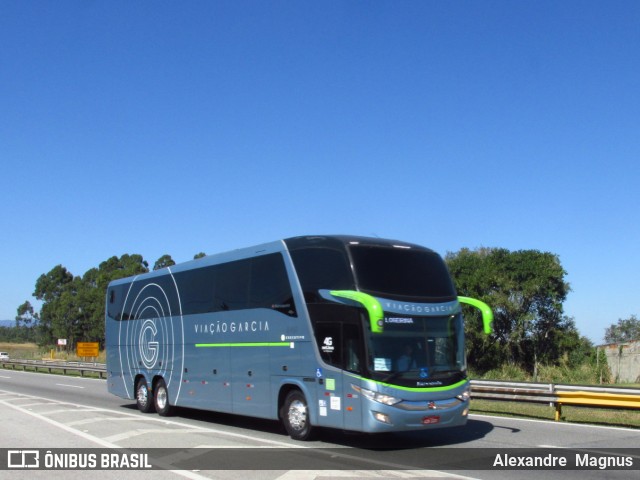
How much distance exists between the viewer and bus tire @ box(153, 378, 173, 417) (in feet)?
59.2

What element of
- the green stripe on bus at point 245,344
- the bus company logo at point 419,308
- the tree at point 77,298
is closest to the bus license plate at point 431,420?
the bus company logo at point 419,308

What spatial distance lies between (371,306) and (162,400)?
31.1ft

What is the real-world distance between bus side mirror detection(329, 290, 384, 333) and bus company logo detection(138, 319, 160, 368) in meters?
8.78

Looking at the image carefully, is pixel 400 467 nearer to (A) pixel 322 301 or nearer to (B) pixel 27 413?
(A) pixel 322 301

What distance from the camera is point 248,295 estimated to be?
1463cm

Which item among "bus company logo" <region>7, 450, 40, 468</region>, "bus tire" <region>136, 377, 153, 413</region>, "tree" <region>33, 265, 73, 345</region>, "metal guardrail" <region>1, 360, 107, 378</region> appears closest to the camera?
"bus company logo" <region>7, 450, 40, 468</region>

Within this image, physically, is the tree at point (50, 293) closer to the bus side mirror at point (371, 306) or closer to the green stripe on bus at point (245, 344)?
the green stripe on bus at point (245, 344)

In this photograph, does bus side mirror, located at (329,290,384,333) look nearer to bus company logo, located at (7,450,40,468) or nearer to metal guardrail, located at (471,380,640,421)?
bus company logo, located at (7,450,40,468)

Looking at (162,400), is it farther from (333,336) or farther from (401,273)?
(401,273)

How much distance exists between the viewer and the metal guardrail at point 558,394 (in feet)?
48.4

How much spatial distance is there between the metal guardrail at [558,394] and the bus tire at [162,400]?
341 inches

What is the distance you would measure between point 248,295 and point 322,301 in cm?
280

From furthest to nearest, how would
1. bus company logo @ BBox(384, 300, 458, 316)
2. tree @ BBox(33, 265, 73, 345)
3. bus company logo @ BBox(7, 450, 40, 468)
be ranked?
tree @ BBox(33, 265, 73, 345) → bus company logo @ BBox(384, 300, 458, 316) → bus company logo @ BBox(7, 450, 40, 468)

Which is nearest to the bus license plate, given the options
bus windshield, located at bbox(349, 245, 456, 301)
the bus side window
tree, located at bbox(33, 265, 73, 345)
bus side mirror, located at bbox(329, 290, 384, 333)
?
the bus side window
